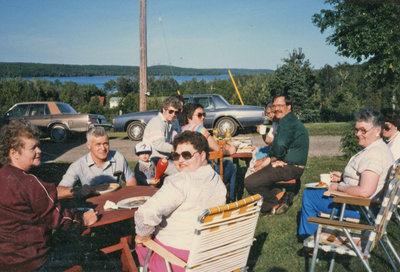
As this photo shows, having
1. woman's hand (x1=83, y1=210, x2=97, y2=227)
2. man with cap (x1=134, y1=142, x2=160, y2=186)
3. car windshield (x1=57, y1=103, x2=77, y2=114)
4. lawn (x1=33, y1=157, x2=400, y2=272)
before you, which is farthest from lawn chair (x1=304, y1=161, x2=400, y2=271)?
car windshield (x1=57, y1=103, x2=77, y2=114)

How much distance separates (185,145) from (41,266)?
1219 millimetres

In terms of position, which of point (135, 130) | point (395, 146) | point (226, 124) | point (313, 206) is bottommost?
point (135, 130)

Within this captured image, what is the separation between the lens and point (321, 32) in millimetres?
19922

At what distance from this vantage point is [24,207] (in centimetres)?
211

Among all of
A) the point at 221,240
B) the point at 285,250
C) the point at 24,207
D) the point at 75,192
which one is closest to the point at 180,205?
the point at 221,240

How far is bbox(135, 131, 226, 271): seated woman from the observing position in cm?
229

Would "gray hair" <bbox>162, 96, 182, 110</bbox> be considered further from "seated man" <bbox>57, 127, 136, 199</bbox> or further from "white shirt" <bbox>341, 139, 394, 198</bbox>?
"white shirt" <bbox>341, 139, 394, 198</bbox>

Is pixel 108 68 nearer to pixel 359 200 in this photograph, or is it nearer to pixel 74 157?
pixel 74 157

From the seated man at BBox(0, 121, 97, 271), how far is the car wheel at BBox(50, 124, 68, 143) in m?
13.5

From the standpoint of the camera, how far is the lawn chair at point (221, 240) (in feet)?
6.75

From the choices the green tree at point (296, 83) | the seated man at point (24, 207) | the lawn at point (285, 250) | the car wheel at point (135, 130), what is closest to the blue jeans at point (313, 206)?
the lawn at point (285, 250)

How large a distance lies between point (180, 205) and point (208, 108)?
12.2 m

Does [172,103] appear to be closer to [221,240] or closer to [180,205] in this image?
[180,205]

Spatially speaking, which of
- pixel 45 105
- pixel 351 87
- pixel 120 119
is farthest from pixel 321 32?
pixel 351 87
